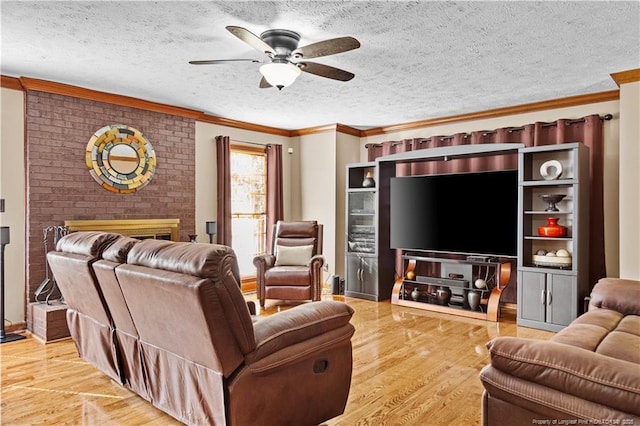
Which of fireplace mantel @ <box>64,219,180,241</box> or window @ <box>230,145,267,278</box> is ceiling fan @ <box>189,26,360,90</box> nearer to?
fireplace mantel @ <box>64,219,180,241</box>

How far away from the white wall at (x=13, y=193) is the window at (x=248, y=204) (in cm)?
270

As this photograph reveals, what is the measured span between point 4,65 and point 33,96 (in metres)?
0.50

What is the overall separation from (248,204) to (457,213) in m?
3.10

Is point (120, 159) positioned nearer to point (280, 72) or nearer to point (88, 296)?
point (88, 296)

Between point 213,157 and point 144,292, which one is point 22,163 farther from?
point 144,292

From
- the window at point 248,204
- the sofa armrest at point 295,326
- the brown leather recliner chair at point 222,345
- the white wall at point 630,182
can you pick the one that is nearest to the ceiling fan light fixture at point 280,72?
the brown leather recliner chair at point 222,345

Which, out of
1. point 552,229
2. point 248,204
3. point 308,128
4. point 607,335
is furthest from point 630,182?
point 248,204

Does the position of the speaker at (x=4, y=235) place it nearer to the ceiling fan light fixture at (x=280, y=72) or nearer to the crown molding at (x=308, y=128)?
the crown molding at (x=308, y=128)

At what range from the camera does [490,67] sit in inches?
155

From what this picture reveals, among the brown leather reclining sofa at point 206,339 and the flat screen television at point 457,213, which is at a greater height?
the flat screen television at point 457,213

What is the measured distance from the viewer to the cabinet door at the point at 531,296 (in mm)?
4586

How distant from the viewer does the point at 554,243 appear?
4.93 metres

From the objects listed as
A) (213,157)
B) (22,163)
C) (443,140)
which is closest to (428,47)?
(443,140)

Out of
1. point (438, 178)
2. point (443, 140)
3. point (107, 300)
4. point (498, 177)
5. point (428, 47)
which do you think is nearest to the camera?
point (107, 300)
